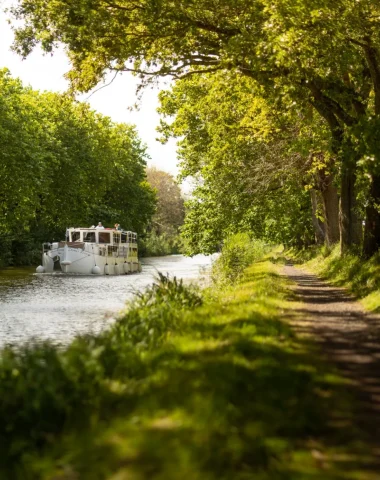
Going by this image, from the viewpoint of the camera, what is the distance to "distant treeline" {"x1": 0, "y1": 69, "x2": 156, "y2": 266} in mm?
50531

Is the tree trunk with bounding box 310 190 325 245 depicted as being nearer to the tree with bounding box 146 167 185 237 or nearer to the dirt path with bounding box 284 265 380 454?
the dirt path with bounding box 284 265 380 454

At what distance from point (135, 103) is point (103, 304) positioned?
8.01 m

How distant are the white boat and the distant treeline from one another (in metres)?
3.21

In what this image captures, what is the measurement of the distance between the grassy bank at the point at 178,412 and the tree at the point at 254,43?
342 inches

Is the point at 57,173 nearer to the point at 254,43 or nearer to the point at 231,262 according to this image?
the point at 231,262

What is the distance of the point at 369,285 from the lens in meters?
18.0

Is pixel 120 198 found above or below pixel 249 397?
above

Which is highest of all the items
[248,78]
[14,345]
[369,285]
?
[248,78]

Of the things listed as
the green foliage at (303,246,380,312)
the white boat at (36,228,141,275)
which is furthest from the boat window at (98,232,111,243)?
the green foliage at (303,246,380,312)

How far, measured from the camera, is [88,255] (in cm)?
5447

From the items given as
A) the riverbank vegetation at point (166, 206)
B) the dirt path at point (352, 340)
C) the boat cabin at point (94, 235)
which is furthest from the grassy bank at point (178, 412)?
the riverbank vegetation at point (166, 206)

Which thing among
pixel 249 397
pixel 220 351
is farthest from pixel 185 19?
pixel 249 397

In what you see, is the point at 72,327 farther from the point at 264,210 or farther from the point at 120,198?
the point at 120,198

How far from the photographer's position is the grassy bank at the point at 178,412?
504 centimetres
